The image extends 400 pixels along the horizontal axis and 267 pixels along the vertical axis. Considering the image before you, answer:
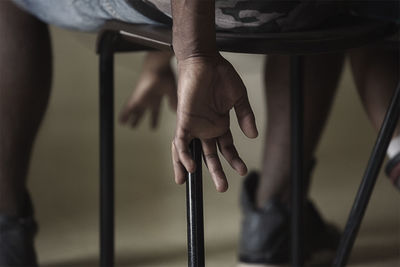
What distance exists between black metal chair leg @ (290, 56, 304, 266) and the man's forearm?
426mm

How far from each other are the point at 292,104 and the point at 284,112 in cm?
14

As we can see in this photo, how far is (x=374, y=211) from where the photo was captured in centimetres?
156

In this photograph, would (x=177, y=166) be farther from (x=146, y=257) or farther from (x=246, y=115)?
(x=146, y=257)

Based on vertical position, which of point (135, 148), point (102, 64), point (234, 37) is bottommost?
point (135, 148)

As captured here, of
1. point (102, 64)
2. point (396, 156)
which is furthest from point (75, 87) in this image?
point (396, 156)

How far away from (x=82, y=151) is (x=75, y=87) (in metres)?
0.24

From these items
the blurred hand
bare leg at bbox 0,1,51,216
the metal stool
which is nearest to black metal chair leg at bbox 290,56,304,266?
the metal stool

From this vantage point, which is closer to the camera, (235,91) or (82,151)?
(235,91)

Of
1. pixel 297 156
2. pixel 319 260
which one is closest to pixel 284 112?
pixel 297 156

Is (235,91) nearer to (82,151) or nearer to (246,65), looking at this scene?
(246,65)

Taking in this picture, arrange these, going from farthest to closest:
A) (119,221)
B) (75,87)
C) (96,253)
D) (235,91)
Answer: (75,87) < (119,221) < (96,253) < (235,91)

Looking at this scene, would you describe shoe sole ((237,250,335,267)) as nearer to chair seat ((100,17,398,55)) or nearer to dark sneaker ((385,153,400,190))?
dark sneaker ((385,153,400,190))

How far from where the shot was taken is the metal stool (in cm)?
73

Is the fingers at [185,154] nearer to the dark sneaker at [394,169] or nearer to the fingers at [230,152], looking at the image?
the fingers at [230,152]
